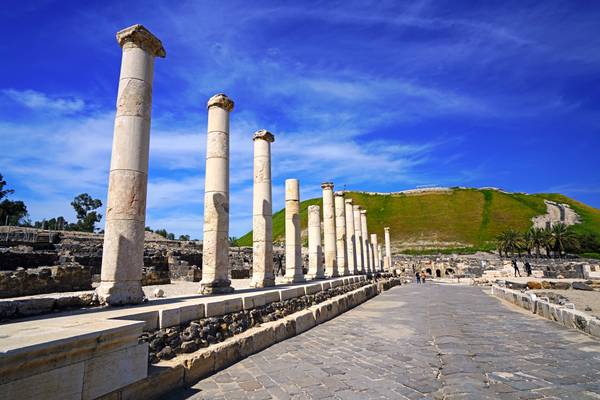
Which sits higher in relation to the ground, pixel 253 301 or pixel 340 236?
pixel 340 236

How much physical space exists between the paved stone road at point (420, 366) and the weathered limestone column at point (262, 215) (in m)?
3.63

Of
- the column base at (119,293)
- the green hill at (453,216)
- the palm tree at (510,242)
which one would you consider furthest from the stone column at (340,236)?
the green hill at (453,216)

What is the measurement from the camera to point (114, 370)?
3.73m

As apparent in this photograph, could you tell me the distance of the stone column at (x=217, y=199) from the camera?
9.83 meters

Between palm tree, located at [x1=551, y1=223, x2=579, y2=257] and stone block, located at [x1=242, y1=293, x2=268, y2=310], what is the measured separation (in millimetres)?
66409

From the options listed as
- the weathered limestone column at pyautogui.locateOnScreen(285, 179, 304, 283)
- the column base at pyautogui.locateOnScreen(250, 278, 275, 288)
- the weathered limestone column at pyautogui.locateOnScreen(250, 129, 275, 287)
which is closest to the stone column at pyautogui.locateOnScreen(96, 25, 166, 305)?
the column base at pyautogui.locateOnScreen(250, 278, 275, 288)

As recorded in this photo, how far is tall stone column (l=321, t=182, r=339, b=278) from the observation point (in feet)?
68.7

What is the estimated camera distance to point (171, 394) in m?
4.62

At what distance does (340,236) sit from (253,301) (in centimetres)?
1667

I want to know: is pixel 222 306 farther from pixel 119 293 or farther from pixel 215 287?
pixel 215 287

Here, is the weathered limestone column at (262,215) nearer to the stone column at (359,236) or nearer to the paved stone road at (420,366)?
the paved stone road at (420,366)

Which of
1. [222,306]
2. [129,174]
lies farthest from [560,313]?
[129,174]

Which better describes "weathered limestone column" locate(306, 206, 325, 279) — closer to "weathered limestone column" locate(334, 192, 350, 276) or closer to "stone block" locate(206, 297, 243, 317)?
"weathered limestone column" locate(334, 192, 350, 276)

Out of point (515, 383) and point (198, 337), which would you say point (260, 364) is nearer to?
point (198, 337)
